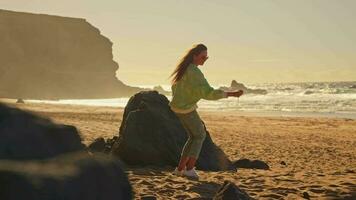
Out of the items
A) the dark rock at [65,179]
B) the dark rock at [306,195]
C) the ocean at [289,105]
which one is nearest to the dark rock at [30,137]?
the dark rock at [65,179]

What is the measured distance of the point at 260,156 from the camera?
1222 cm

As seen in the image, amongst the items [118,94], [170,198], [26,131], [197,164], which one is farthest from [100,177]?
[118,94]

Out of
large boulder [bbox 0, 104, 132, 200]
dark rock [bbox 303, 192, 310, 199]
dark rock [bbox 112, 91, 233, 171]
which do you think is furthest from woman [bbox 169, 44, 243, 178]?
large boulder [bbox 0, 104, 132, 200]

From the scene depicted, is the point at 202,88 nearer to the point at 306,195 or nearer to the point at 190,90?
the point at 190,90

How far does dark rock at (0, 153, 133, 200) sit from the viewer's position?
10.5 ft

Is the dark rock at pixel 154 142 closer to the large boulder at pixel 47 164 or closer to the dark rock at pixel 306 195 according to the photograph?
the dark rock at pixel 306 195

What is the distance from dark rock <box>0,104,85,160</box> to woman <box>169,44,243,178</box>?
2.95 meters

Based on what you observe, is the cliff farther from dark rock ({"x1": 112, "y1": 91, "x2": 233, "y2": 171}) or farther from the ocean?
dark rock ({"x1": 112, "y1": 91, "x2": 233, "y2": 171})

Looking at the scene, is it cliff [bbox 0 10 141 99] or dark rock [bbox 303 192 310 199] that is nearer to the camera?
dark rock [bbox 303 192 310 199]

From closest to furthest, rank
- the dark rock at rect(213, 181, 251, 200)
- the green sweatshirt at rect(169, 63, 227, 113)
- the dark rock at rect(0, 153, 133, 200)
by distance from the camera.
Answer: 1. the dark rock at rect(0, 153, 133, 200)
2. the dark rock at rect(213, 181, 251, 200)
3. the green sweatshirt at rect(169, 63, 227, 113)

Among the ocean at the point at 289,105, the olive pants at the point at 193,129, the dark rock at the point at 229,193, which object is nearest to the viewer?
the dark rock at the point at 229,193

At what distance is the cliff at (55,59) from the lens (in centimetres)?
10831

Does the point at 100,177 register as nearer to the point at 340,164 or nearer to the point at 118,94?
the point at 340,164

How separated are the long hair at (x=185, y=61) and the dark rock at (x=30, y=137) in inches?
123
